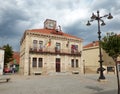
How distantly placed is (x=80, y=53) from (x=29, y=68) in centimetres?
1222

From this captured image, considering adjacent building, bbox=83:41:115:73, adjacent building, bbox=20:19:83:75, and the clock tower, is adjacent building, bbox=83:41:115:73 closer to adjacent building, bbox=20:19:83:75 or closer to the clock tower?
adjacent building, bbox=20:19:83:75

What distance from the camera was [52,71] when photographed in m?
33.8

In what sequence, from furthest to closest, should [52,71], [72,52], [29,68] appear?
[72,52]
[52,71]
[29,68]

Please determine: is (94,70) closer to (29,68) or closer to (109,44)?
(29,68)

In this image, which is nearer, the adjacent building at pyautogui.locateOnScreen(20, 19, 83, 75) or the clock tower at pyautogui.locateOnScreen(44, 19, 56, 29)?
the adjacent building at pyautogui.locateOnScreen(20, 19, 83, 75)

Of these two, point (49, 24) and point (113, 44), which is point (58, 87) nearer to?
point (113, 44)

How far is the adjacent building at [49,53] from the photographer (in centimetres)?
3200

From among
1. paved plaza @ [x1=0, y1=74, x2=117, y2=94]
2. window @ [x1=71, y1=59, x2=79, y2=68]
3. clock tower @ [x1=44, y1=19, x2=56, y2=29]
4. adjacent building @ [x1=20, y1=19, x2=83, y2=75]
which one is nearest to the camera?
paved plaza @ [x1=0, y1=74, x2=117, y2=94]

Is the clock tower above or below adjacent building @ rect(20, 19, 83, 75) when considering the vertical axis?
above

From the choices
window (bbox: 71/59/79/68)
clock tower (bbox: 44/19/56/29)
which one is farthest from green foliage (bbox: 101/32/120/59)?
clock tower (bbox: 44/19/56/29)

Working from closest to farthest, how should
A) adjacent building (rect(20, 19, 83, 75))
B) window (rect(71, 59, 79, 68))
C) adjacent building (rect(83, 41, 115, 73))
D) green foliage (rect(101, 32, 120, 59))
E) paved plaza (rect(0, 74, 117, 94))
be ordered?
1. green foliage (rect(101, 32, 120, 59))
2. paved plaza (rect(0, 74, 117, 94))
3. adjacent building (rect(20, 19, 83, 75))
4. window (rect(71, 59, 79, 68))
5. adjacent building (rect(83, 41, 115, 73))

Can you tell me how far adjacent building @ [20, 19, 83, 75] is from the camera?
105ft

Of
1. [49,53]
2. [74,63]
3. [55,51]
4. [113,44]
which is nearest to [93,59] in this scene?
[74,63]

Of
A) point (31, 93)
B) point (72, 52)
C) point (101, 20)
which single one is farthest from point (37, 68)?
point (31, 93)
